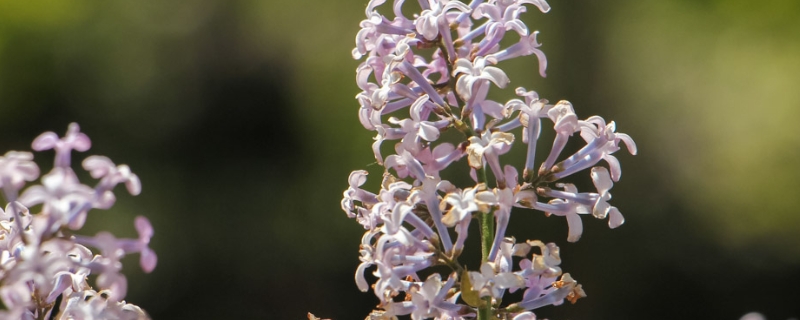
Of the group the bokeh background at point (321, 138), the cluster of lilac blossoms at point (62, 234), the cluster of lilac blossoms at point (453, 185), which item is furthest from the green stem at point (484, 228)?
the bokeh background at point (321, 138)

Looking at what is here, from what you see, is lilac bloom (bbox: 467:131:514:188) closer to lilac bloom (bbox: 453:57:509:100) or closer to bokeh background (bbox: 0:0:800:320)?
lilac bloom (bbox: 453:57:509:100)

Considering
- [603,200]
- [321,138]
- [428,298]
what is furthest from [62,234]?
[321,138]

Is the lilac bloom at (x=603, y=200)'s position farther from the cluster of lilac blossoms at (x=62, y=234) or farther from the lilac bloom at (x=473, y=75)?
the cluster of lilac blossoms at (x=62, y=234)

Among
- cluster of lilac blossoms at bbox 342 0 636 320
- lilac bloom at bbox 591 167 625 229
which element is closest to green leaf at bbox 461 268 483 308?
cluster of lilac blossoms at bbox 342 0 636 320

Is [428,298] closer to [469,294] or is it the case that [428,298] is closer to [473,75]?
[469,294]

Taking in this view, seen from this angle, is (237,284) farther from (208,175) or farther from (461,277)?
(461,277)

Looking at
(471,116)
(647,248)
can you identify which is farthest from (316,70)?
(471,116)
